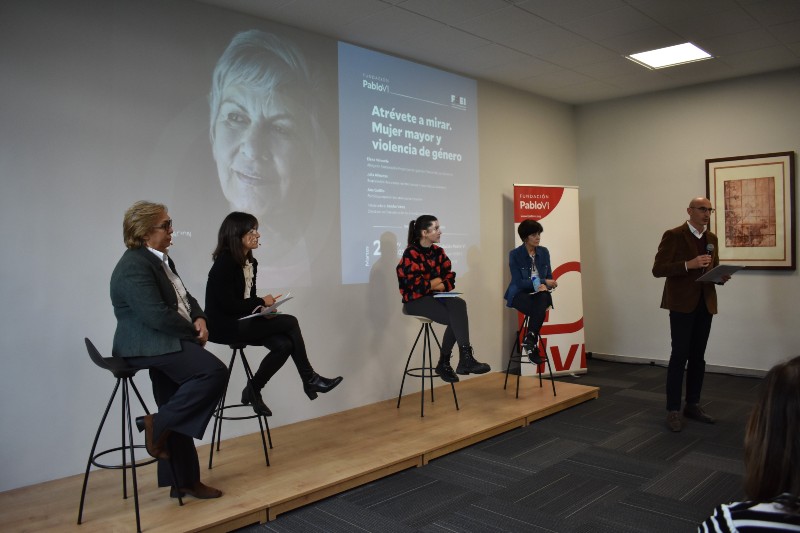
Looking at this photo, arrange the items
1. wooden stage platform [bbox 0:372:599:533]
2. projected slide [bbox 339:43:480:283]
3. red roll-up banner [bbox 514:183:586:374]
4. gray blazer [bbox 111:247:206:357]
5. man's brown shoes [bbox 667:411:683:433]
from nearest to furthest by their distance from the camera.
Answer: gray blazer [bbox 111:247:206:357] → wooden stage platform [bbox 0:372:599:533] → man's brown shoes [bbox 667:411:683:433] → projected slide [bbox 339:43:480:283] → red roll-up banner [bbox 514:183:586:374]

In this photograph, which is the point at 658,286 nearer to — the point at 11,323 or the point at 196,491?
the point at 196,491

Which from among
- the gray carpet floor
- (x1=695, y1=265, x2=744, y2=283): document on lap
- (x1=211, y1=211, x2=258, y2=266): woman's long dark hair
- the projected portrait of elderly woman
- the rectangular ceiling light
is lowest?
the gray carpet floor

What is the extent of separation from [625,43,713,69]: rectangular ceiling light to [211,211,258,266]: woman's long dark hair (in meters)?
4.09

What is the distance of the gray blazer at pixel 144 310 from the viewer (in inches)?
109

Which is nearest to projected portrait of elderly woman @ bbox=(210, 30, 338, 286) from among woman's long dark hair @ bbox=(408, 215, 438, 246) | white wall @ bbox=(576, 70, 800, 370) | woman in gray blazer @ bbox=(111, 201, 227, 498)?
woman's long dark hair @ bbox=(408, 215, 438, 246)

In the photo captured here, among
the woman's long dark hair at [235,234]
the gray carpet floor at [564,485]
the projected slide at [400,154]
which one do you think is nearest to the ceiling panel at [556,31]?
the projected slide at [400,154]

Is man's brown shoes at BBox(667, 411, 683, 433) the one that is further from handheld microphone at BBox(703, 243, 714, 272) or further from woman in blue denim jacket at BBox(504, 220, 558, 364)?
handheld microphone at BBox(703, 243, 714, 272)

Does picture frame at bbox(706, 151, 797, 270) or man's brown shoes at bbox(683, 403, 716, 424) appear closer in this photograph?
man's brown shoes at bbox(683, 403, 716, 424)

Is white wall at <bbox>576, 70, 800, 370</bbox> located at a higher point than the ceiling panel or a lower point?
lower

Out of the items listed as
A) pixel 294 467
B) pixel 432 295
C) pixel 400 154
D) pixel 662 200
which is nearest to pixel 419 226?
pixel 432 295

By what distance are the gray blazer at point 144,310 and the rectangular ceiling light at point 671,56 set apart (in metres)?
4.76

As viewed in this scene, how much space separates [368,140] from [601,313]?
398 centimetres

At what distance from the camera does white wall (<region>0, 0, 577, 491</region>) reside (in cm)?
333

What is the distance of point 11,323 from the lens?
3312 mm
